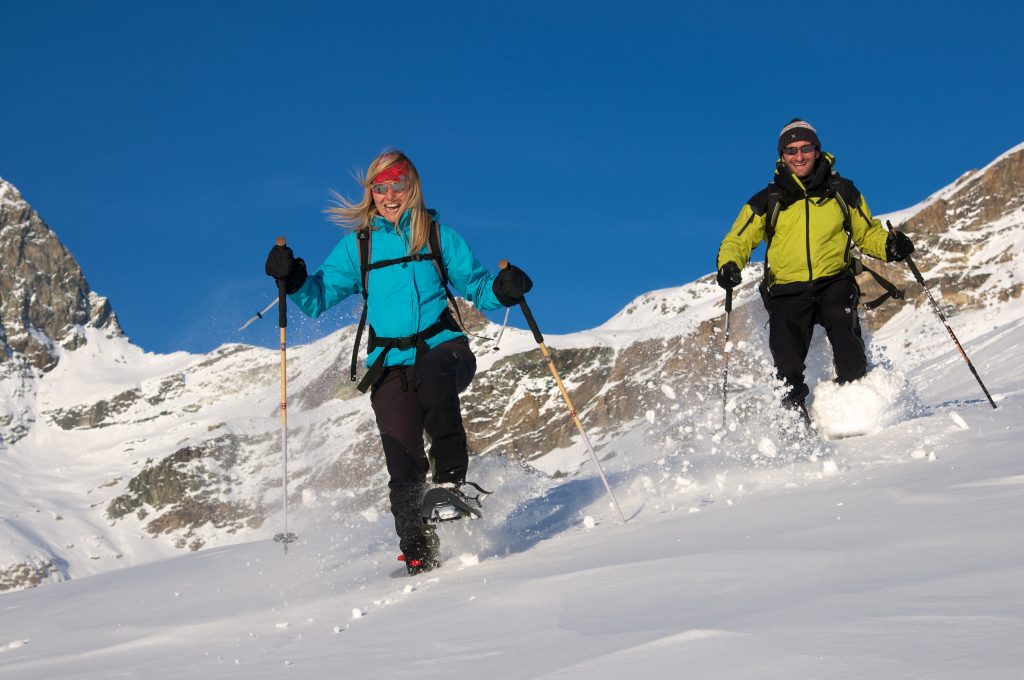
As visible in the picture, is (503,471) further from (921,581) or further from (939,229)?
(939,229)

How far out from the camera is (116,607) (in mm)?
5727

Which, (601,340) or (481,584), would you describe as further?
(601,340)

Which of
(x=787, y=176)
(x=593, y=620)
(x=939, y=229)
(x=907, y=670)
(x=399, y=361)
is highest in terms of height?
(x=939, y=229)

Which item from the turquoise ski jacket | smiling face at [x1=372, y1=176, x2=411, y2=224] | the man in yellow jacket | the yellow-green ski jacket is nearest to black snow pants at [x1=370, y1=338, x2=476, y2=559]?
the turquoise ski jacket

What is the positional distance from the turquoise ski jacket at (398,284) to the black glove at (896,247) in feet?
10.6

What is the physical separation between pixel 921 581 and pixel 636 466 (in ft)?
18.6

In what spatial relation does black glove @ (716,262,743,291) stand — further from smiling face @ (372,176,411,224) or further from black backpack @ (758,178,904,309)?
smiling face @ (372,176,411,224)

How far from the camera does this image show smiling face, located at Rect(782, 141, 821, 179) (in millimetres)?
7402

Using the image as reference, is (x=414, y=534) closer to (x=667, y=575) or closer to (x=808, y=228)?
(x=667, y=575)

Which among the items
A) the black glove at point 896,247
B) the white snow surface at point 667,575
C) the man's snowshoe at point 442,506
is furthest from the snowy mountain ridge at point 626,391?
the black glove at point 896,247

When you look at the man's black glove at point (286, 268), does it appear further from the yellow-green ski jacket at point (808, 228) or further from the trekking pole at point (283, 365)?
the yellow-green ski jacket at point (808, 228)

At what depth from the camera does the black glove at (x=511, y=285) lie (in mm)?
5977

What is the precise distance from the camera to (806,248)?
24.7ft

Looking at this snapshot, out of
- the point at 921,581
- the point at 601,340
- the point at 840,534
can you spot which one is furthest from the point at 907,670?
the point at 601,340
